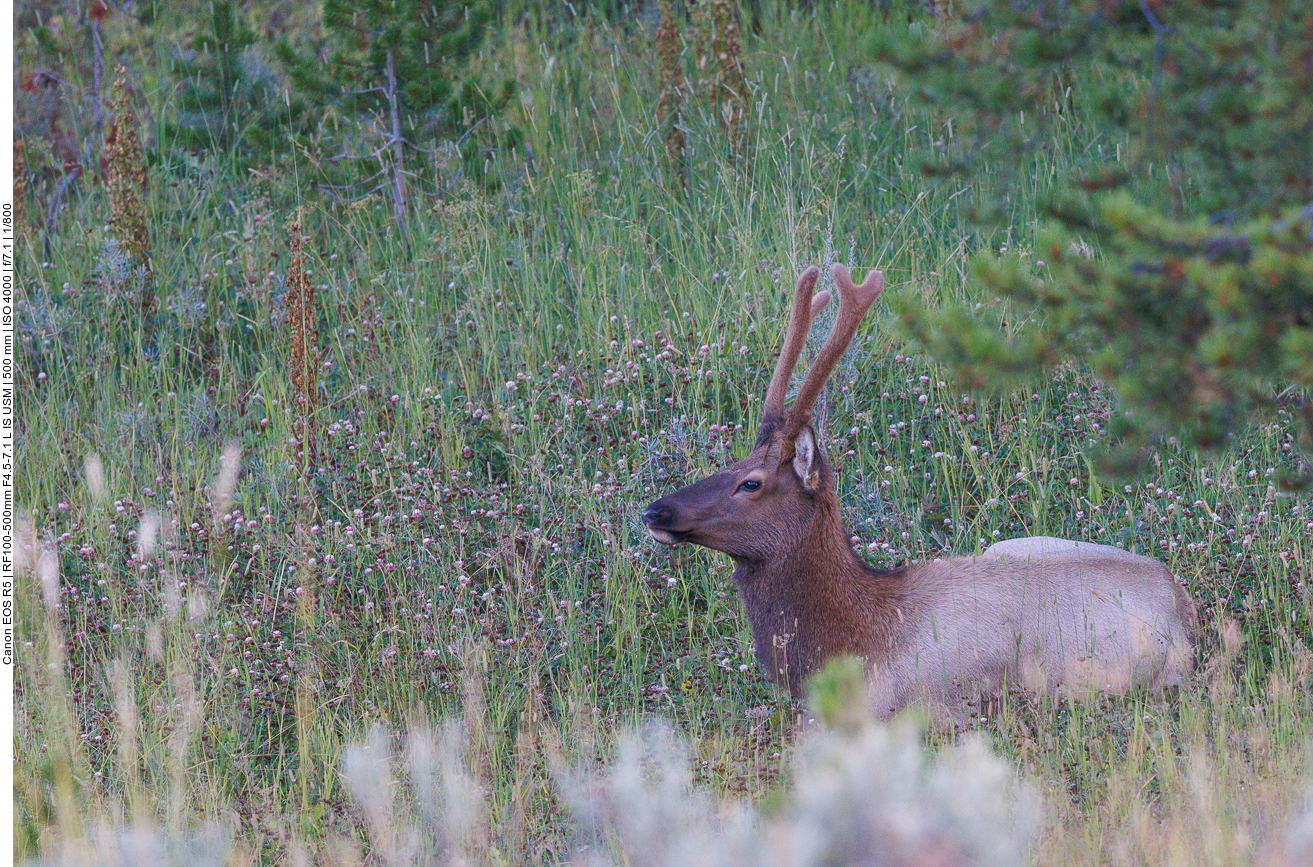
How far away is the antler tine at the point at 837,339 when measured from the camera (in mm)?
4691

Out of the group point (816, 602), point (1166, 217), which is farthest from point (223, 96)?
point (1166, 217)

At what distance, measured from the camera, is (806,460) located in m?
4.67

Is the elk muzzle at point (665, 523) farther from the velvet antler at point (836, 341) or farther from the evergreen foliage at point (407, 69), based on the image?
the evergreen foliage at point (407, 69)

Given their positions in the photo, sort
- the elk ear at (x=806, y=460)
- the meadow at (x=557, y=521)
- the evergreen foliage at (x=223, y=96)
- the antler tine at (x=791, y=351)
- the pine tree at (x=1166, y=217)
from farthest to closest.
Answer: the evergreen foliage at (x=223, y=96)
the antler tine at (x=791, y=351)
the elk ear at (x=806, y=460)
the meadow at (x=557, y=521)
the pine tree at (x=1166, y=217)

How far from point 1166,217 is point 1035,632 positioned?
2005 mm

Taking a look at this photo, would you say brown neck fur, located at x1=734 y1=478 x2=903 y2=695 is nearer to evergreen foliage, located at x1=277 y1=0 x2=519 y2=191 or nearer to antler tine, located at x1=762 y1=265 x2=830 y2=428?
antler tine, located at x1=762 y1=265 x2=830 y2=428

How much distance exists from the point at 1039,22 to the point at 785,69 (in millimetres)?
6185

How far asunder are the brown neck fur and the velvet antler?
0.24 metres

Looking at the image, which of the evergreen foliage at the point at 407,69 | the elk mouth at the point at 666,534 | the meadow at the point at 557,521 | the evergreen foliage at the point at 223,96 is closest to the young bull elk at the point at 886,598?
the elk mouth at the point at 666,534

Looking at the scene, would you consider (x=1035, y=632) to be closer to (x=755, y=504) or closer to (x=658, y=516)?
(x=755, y=504)

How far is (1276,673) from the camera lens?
4383 mm

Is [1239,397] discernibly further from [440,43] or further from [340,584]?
[440,43]

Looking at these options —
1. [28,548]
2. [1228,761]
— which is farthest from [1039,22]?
[28,548]

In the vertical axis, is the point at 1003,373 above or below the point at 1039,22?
below
